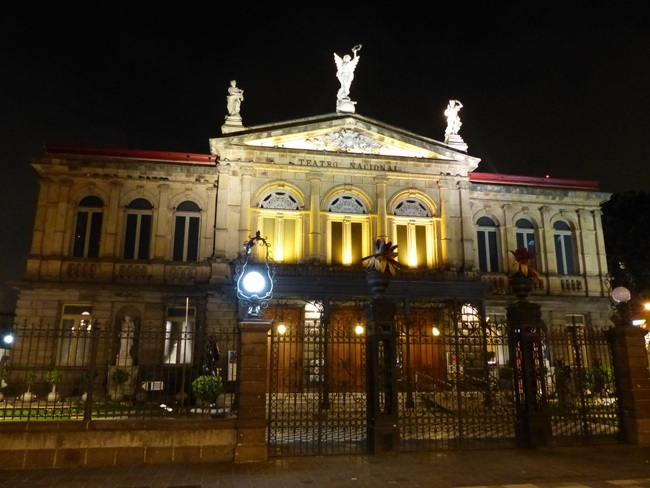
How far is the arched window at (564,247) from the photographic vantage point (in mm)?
25625

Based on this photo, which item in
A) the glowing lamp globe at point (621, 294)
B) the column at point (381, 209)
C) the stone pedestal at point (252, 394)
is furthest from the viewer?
the column at point (381, 209)

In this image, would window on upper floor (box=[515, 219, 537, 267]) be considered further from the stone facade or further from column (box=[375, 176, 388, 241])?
column (box=[375, 176, 388, 241])

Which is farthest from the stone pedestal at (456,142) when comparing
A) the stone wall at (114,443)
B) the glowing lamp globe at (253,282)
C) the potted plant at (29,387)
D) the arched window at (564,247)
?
the potted plant at (29,387)

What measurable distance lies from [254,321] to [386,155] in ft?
47.7

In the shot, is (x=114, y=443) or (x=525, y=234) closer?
(x=114, y=443)

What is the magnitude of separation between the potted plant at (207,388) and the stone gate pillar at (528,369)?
7.33 m

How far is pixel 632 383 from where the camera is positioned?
12.1m

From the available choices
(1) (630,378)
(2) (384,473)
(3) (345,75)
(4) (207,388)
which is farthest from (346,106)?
(2) (384,473)

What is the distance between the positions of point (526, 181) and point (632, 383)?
49.9 ft

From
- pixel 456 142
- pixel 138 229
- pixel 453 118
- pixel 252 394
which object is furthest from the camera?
pixel 453 118

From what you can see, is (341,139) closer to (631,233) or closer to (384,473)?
Answer: (384,473)

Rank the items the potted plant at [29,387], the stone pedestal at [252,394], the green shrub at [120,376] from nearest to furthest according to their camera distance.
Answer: the stone pedestal at [252,394]
the potted plant at [29,387]
the green shrub at [120,376]

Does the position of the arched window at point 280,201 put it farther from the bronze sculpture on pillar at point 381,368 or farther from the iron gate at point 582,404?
the iron gate at point 582,404

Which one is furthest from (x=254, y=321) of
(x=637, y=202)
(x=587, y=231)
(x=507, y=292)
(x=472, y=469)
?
(x=637, y=202)
